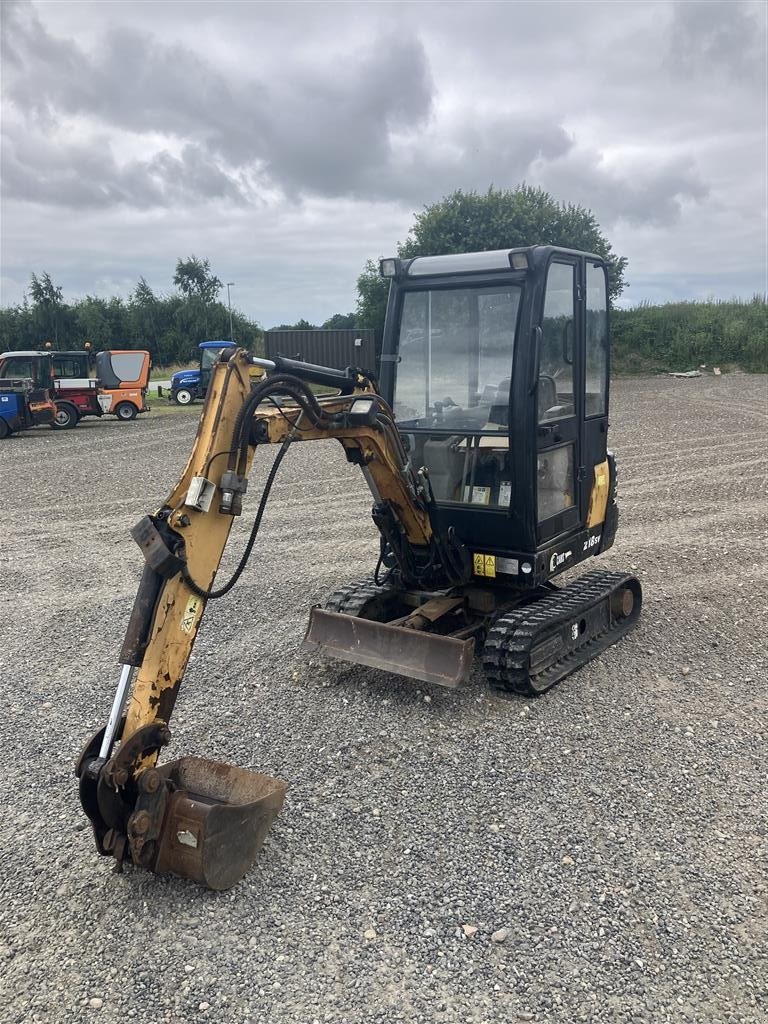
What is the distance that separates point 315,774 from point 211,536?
1582 mm

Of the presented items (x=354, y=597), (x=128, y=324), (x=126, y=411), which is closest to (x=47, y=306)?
(x=128, y=324)

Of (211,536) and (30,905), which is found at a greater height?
(211,536)

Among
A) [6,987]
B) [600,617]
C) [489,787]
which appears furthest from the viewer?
[600,617]

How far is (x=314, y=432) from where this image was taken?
484 centimetres

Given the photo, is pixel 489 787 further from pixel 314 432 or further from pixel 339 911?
pixel 314 432

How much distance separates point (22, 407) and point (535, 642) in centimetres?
1877

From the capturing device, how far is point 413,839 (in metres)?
4.21

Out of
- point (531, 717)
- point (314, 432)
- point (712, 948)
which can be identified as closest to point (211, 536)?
point (314, 432)

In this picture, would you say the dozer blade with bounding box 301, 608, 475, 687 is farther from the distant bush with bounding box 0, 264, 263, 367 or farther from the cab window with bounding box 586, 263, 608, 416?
the distant bush with bounding box 0, 264, 263, 367

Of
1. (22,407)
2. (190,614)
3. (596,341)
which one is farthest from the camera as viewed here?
(22,407)

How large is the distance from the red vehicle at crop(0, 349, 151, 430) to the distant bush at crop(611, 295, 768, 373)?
20126mm

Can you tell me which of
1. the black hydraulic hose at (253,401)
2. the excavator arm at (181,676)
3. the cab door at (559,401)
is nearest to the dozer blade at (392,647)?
the cab door at (559,401)

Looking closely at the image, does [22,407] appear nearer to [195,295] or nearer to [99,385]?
[99,385]

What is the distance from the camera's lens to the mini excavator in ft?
13.7
